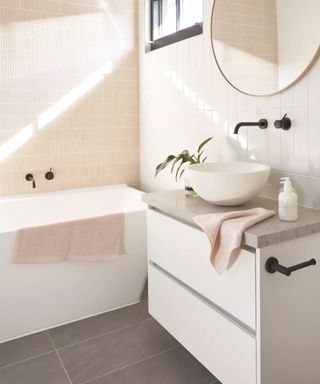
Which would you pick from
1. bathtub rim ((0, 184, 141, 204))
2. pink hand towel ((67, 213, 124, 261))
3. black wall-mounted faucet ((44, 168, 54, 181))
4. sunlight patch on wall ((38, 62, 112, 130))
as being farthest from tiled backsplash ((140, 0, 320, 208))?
black wall-mounted faucet ((44, 168, 54, 181))

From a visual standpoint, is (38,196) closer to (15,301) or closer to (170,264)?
(15,301)

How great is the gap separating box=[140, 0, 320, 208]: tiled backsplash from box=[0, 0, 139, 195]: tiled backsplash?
15 cm

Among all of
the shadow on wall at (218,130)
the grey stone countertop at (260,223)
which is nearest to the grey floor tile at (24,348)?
the grey stone countertop at (260,223)

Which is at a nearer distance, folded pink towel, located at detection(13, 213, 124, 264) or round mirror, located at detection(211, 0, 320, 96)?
round mirror, located at detection(211, 0, 320, 96)

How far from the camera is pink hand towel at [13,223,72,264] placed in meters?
2.08

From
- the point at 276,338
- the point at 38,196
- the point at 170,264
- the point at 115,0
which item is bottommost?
the point at 276,338

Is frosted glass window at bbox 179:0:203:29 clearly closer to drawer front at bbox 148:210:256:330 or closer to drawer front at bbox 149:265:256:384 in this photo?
drawer front at bbox 148:210:256:330

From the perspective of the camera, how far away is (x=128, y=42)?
3.14 m

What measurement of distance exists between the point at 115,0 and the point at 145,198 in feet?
6.39

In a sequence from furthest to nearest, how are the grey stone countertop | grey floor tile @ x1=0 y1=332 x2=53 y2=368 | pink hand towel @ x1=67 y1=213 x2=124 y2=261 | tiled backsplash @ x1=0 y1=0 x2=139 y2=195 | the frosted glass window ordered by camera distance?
tiled backsplash @ x1=0 y1=0 x2=139 y2=195, the frosted glass window, pink hand towel @ x1=67 y1=213 x2=124 y2=261, grey floor tile @ x1=0 y1=332 x2=53 y2=368, the grey stone countertop

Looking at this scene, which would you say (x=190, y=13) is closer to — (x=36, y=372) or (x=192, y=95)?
(x=192, y=95)

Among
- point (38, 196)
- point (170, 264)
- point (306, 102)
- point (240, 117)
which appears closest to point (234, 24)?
point (240, 117)

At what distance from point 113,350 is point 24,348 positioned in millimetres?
499

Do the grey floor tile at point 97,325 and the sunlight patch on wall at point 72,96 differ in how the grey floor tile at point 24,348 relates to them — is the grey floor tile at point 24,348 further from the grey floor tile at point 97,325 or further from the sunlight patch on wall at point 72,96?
the sunlight patch on wall at point 72,96
